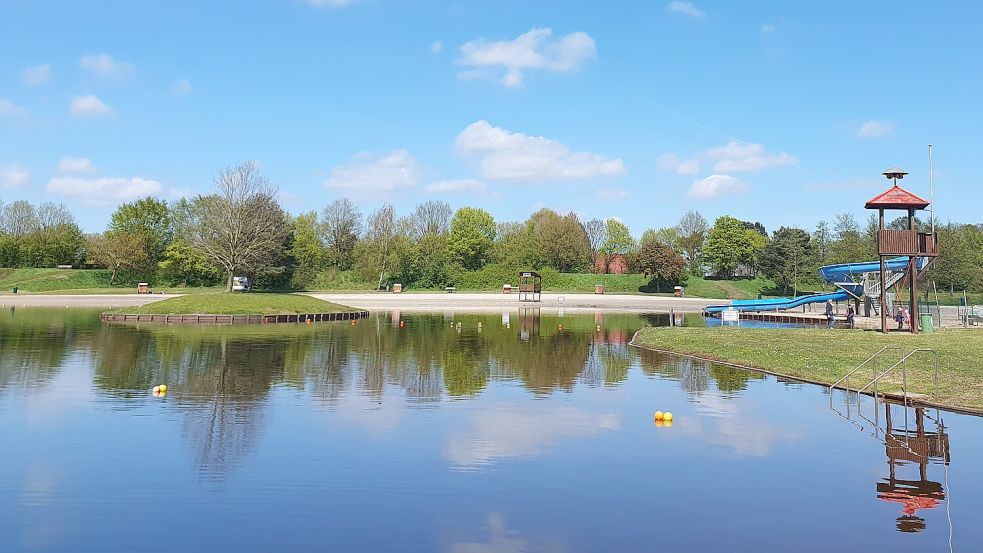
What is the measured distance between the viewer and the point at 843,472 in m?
13.9

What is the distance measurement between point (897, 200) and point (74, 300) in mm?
76025

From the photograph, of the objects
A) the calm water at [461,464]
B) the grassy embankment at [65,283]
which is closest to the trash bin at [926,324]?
the calm water at [461,464]

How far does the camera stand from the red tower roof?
37781 mm

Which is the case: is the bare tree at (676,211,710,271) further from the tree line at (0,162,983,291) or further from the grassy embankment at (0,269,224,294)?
the grassy embankment at (0,269,224,294)

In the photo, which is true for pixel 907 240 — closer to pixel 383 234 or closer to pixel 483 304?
pixel 483 304

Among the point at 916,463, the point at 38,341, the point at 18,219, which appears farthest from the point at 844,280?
the point at 18,219

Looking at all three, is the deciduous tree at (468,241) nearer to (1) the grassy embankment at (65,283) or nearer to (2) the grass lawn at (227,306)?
(1) the grassy embankment at (65,283)

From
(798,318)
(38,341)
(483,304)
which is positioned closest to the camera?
(38,341)

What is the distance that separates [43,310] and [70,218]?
82055 mm

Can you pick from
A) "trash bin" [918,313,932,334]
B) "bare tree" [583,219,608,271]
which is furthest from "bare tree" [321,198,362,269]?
"trash bin" [918,313,932,334]

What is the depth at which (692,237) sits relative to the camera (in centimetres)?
13625

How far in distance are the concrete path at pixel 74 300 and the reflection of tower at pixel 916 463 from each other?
6458 centimetres

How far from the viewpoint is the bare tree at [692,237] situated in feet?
444

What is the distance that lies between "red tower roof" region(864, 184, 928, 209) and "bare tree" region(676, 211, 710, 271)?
95.8m
